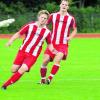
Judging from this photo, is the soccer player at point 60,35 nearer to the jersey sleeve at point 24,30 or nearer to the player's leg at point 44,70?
the player's leg at point 44,70

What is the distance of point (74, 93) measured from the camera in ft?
42.9

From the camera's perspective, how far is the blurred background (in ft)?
151

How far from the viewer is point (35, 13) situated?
47.2 m

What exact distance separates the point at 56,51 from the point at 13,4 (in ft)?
122

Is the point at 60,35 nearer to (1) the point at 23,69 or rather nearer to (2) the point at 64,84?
(2) the point at 64,84

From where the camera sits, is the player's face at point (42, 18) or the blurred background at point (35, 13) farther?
the blurred background at point (35, 13)

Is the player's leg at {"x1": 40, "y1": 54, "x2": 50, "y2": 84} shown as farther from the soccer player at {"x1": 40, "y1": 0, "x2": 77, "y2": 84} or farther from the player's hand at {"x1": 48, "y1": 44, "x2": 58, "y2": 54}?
the player's hand at {"x1": 48, "y1": 44, "x2": 58, "y2": 54}

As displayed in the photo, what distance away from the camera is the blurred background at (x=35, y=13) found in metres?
A: 45.9

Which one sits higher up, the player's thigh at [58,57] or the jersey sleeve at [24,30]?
the jersey sleeve at [24,30]

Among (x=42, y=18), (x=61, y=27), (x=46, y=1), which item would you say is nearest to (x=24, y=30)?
(x=42, y=18)

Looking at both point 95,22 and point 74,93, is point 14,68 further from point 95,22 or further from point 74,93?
point 95,22

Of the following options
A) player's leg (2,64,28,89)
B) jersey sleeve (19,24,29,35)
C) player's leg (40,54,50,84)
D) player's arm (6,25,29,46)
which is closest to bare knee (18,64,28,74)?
player's leg (2,64,28,89)

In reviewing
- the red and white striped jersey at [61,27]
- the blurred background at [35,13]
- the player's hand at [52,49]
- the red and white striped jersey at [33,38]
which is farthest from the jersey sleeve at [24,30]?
the blurred background at [35,13]

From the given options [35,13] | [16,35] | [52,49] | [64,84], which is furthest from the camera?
[35,13]
